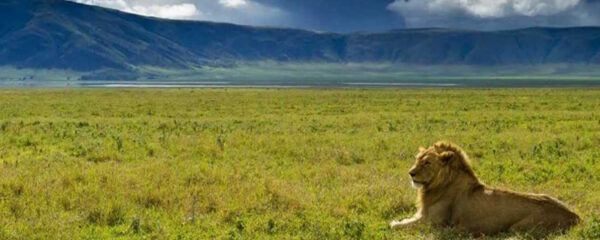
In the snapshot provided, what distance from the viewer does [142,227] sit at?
30.1 feet

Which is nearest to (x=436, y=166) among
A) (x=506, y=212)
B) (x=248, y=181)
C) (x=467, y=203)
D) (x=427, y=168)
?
(x=427, y=168)

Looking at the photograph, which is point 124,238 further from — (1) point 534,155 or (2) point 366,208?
(1) point 534,155

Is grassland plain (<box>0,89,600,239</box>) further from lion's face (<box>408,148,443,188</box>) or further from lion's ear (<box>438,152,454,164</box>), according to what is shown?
lion's ear (<box>438,152,454,164</box>)

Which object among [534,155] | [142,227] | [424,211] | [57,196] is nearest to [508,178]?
[534,155]

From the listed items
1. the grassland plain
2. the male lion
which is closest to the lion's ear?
the male lion

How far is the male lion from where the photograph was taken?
27.2ft

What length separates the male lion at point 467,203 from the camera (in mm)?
8297

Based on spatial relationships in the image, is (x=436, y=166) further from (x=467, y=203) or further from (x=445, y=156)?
(x=467, y=203)

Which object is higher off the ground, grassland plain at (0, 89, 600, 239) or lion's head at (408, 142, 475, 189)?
lion's head at (408, 142, 475, 189)

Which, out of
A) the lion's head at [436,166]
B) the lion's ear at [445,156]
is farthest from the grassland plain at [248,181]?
the lion's ear at [445,156]

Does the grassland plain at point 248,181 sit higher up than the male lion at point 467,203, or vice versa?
the male lion at point 467,203

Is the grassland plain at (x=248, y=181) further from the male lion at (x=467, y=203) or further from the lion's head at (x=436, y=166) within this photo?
the lion's head at (x=436, y=166)

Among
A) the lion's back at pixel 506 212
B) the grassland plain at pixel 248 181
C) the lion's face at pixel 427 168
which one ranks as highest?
the lion's face at pixel 427 168

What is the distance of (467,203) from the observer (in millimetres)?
8672
